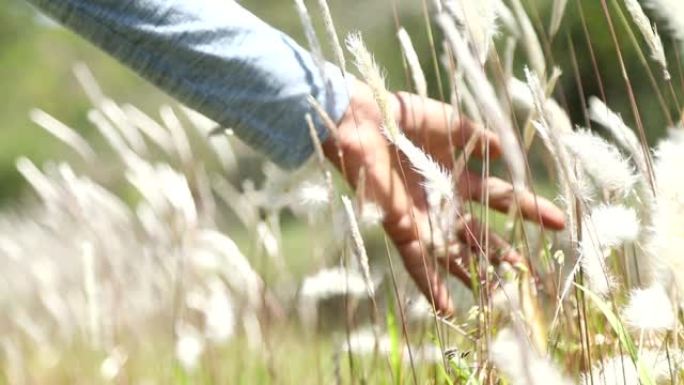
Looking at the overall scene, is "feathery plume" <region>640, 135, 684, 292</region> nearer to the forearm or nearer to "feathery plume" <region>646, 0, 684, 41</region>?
"feathery plume" <region>646, 0, 684, 41</region>

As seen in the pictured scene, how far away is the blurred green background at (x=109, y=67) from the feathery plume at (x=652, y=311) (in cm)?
342

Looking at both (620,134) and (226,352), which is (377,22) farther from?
(620,134)

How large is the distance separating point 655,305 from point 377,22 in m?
5.53

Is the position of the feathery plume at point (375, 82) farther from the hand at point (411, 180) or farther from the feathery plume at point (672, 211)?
the hand at point (411, 180)

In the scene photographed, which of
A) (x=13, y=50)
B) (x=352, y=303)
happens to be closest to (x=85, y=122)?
(x=13, y=50)

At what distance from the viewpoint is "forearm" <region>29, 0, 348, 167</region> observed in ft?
3.60

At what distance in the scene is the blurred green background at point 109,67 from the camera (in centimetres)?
493

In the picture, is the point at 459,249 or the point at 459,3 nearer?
the point at 459,3

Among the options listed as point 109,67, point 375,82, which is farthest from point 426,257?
point 109,67

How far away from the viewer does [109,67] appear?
412 inches

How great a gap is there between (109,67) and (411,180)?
950 cm

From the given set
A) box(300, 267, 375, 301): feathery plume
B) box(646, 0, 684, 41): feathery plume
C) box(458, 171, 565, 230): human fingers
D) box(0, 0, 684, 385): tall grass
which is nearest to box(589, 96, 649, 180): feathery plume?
box(0, 0, 684, 385): tall grass

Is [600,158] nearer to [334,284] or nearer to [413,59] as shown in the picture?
Answer: [413,59]

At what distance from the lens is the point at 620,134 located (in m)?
0.87
